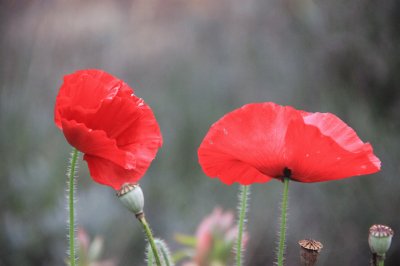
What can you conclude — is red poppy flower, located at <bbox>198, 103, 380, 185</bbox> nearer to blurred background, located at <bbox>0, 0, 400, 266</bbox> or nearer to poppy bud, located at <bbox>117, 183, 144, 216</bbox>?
poppy bud, located at <bbox>117, 183, 144, 216</bbox>

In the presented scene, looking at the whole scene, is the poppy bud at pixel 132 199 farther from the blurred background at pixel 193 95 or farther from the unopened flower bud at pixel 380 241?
the blurred background at pixel 193 95

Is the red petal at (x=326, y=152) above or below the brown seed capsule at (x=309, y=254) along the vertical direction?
above

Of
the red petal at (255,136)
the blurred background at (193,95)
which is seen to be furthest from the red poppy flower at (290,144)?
the blurred background at (193,95)

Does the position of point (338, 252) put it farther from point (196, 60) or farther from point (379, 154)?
point (196, 60)

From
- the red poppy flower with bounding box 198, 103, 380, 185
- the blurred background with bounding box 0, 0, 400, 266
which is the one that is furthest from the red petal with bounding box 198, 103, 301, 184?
the blurred background with bounding box 0, 0, 400, 266

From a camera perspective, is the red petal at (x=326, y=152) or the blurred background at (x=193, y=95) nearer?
the red petal at (x=326, y=152)

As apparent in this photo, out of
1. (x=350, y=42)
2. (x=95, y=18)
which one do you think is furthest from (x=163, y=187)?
(x=350, y=42)

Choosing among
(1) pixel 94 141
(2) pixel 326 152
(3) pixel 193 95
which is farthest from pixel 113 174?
(3) pixel 193 95

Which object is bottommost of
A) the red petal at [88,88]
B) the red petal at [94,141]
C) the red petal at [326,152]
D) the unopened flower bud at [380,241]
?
the unopened flower bud at [380,241]
